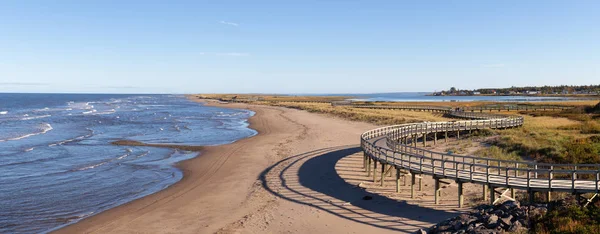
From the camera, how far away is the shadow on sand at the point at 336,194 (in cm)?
1570

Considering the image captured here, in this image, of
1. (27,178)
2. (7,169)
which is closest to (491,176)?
(27,178)

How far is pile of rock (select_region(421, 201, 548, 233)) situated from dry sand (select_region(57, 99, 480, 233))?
2125 millimetres

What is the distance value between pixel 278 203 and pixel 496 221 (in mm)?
9212

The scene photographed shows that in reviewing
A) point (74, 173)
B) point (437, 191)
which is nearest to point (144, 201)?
point (74, 173)

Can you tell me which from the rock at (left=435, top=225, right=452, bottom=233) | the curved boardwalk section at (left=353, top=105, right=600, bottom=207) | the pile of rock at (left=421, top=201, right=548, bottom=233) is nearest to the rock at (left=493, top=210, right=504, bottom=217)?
the pile of rock at (left=421, top=201, right=548, bottom=233)

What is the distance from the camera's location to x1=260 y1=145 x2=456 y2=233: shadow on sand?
15703 millimetres

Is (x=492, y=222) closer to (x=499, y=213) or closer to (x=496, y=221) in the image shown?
(x=496, y=221)

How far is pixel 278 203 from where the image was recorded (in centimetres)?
1873

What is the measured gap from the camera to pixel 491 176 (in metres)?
16.7

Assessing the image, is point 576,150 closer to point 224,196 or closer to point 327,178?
point 327,178

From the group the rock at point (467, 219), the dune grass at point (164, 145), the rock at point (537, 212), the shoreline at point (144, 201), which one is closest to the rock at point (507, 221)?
the rock at point (537, 212)

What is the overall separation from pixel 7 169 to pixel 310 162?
19.5 m

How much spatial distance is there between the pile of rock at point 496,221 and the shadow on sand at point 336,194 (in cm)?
213

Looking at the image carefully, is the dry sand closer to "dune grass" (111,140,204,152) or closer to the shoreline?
the shoreline
